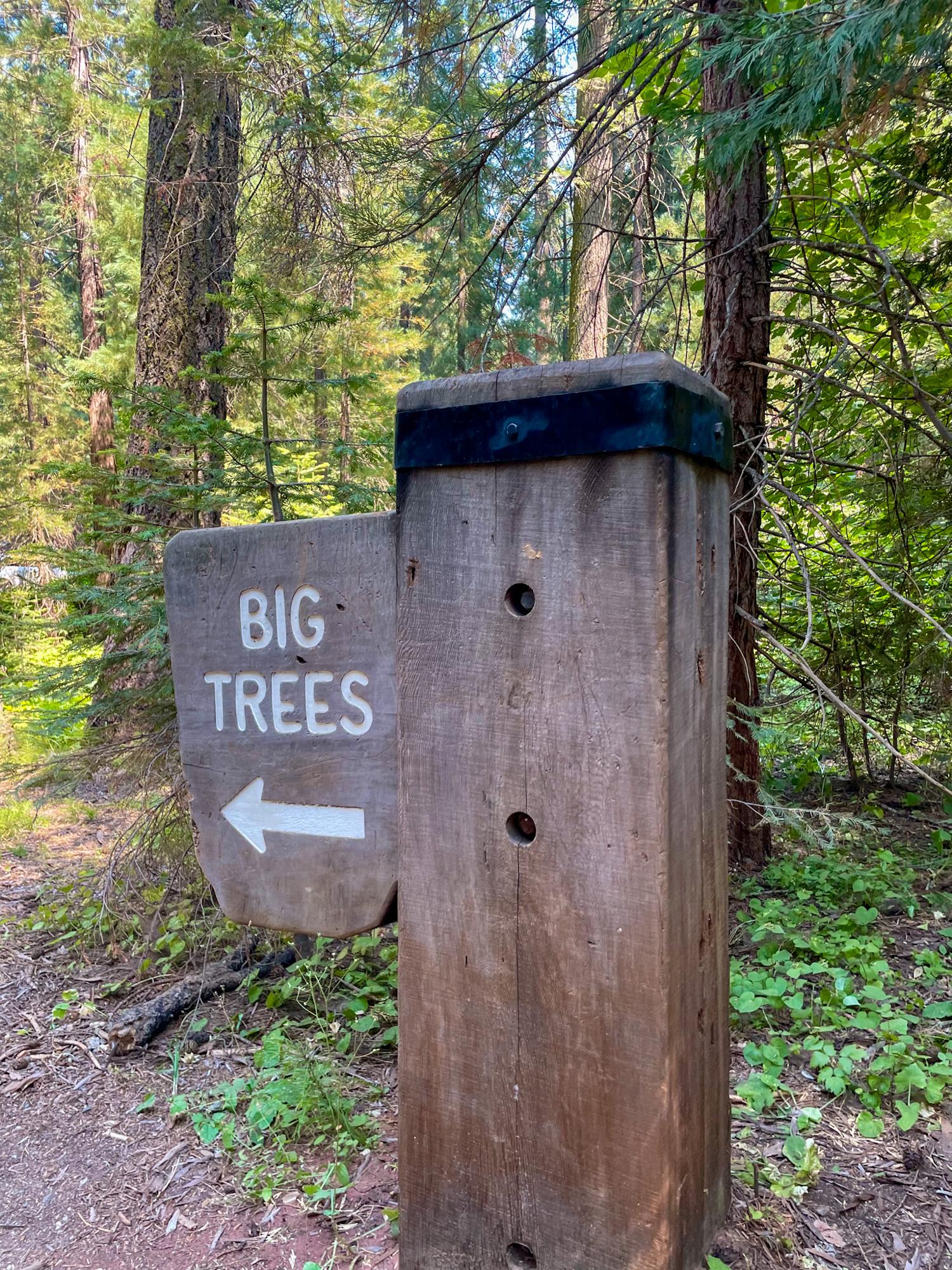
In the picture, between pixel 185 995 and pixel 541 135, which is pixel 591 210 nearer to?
pixel 541 135

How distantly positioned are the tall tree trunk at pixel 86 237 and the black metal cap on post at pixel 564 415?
9413 mm

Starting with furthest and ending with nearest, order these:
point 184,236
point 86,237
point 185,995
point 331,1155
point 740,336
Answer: point 86,237 → point 184,236 → point 740,336 → point 185,995 → point 331,1155

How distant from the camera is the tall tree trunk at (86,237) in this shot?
1066 cm

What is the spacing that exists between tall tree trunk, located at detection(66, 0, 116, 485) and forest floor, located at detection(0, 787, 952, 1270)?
8197 millimetres

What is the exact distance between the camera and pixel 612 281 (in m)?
6.93

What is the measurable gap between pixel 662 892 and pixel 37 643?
384 inches

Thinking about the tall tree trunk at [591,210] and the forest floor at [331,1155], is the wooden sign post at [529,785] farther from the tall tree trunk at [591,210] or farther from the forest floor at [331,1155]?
the tall tree trunk at [591,210]

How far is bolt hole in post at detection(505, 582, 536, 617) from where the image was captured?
119 centimetres

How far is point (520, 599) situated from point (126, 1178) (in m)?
2.04

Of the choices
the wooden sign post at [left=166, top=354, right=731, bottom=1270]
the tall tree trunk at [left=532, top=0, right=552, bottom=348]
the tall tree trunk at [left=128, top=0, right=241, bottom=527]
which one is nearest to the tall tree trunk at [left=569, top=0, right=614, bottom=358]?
the tall tree trunk at [left=532, top=0, right=552, bottom=348]

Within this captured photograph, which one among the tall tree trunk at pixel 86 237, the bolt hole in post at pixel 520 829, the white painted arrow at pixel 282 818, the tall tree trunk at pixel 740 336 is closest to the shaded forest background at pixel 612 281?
the tall tree trunk at pixel 740 336

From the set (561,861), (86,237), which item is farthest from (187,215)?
(86,237)

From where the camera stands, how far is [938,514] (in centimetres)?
398

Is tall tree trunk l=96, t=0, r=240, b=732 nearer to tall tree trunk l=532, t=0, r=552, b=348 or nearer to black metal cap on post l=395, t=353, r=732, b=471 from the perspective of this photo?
tall tree trunk l=532, t=0, r=552, b=348
